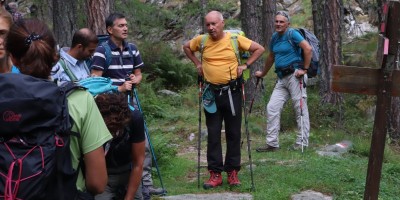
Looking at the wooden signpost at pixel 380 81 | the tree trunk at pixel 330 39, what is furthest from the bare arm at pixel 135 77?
the tree trunk at pixel 330 39

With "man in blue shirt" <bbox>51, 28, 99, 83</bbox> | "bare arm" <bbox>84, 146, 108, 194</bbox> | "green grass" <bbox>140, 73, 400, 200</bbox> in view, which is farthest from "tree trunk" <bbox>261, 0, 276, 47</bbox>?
"bare arm" <bbox>84, 146, 108, 194</bbox>

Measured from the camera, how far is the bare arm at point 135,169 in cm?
393

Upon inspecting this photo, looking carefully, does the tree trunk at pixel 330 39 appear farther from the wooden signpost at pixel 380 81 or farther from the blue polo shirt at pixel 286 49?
the wooden signpost at pixel 380 81

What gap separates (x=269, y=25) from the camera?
17.9 meters

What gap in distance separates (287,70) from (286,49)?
12.9 inches

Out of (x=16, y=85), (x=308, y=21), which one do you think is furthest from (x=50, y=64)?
(x=308, y=21)

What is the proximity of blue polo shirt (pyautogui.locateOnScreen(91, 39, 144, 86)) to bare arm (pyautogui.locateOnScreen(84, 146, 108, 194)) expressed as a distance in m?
2.92

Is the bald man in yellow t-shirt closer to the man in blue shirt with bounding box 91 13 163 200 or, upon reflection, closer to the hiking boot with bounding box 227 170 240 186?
the hiking boot with bounding box 227 170 240 186

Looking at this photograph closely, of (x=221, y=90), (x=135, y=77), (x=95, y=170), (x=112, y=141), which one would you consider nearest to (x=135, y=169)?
(x=112, y=141)

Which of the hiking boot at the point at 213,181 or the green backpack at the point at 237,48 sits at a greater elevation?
the green backpack at the point at 237,48

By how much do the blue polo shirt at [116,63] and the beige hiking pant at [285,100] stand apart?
10.2ft

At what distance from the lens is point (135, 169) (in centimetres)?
397

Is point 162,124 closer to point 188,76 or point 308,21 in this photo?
point 188,76

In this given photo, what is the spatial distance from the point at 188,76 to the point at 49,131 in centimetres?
1531
